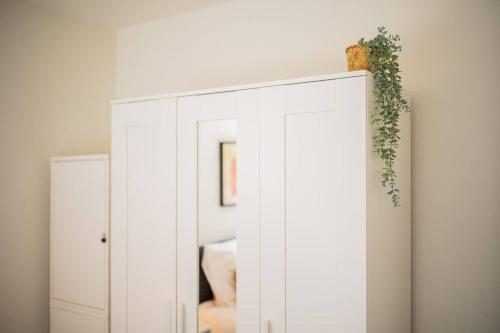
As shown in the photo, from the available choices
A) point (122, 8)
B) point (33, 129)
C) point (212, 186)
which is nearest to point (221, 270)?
point (212, 186)

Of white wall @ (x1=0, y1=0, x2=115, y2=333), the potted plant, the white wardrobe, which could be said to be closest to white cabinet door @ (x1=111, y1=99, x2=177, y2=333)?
the white wardrobe

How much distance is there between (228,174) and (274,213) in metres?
0.28

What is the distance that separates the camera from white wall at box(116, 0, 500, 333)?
181cm

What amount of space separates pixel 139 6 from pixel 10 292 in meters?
1.89

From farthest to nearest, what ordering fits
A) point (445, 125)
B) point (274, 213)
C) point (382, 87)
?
1. point (445, 125)
2. point (274, 213)
3. point (382, 87)

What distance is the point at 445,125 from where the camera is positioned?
191 cm

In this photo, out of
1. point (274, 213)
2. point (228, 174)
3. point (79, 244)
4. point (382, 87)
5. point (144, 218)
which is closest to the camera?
point (382, 87)

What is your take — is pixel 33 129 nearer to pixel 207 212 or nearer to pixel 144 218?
pixel 144 218

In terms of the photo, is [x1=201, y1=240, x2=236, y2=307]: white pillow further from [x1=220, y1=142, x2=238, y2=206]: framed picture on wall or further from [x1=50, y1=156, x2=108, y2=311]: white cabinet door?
[x1=50, y1=156, x2=108, y2=311]: white cabinet door

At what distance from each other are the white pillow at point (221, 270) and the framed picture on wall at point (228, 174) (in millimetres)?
193

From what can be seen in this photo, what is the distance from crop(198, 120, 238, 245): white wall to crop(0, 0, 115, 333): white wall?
1.25m

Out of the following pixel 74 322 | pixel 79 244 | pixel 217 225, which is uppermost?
pixel 217 225

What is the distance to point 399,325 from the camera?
1821 millimetres

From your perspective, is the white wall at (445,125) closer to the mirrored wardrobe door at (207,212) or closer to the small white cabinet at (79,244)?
the mirrored wardrobe door at (207,212)
